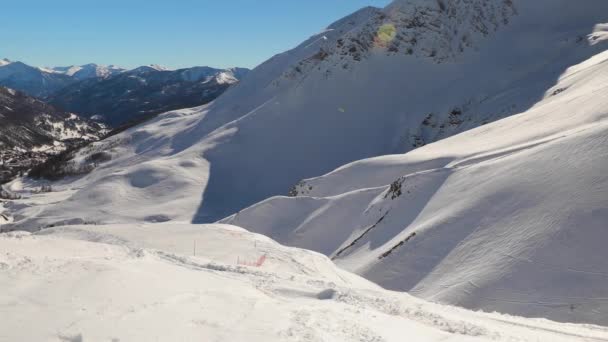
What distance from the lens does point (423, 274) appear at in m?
12.6

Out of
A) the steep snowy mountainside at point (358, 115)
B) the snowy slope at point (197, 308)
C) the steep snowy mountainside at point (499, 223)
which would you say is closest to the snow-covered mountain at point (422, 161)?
the steep snowy mountainside at point (499, 223)

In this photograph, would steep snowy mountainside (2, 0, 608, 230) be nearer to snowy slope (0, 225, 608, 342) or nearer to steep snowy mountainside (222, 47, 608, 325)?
steep snowy mountainside (222, 47, 608, 325)

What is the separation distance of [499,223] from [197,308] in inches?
354

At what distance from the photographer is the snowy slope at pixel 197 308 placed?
617cm

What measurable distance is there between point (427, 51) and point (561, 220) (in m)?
46.7

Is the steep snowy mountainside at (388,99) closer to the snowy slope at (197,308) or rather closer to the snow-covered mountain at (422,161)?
the snow-covered mountain at (422,161)

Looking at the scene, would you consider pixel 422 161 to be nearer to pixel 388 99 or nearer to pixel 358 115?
pixel 358 115

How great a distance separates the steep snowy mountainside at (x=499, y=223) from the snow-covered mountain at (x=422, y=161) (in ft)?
A: 0.18

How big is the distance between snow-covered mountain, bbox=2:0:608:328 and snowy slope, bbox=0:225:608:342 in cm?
288

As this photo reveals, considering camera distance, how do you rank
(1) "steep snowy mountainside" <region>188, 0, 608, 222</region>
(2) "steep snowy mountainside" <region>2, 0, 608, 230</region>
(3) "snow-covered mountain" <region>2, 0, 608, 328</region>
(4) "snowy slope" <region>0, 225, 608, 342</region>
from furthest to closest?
(1) "steep snowy mountainside" <region>188, 0, 608, 222</region> → (2) "steep snowy mountainside" <region>2, 0, 608, 230</region> → (3) "snow-covered mountain" <region>2, 0, 608, 328</region> → (4) "snowy slope" <region>0, 225, 608, 342</region>

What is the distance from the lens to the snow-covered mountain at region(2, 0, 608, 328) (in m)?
10.9

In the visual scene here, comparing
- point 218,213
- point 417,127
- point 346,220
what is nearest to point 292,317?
point 346,220

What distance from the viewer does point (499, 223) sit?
1226cm

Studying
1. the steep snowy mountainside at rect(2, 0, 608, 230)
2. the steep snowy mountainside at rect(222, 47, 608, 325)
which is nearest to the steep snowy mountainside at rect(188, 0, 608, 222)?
the steep snowy mountainside at rect(2, 0, 608, 230)
